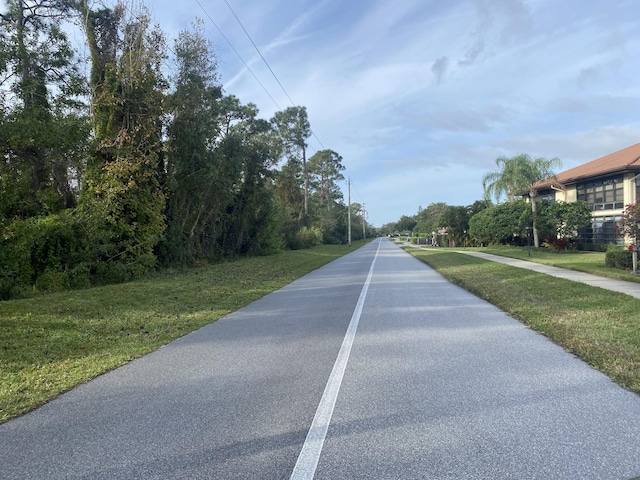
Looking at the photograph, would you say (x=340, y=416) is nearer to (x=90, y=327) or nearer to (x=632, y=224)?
(x=90, y=327)

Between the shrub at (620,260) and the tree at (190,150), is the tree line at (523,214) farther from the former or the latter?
the tree at (190,150)

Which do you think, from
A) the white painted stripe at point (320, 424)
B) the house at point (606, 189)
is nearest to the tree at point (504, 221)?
the house at point (606, 189)

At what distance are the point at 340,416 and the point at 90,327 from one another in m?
6.48

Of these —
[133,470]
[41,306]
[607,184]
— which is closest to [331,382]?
[133,470]

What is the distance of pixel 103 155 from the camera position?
16312mm

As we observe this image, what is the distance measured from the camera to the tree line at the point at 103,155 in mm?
13461

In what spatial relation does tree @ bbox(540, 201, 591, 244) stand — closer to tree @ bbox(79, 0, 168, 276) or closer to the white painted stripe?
tree @ bbox(79, 0, 168, 276)

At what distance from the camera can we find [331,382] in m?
5.16

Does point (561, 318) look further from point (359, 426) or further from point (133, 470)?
point (133, 470)

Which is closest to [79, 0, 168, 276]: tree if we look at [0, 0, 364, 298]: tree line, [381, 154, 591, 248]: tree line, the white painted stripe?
[0, 0, 364, 298]: tree line

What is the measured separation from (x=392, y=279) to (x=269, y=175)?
16.6 m

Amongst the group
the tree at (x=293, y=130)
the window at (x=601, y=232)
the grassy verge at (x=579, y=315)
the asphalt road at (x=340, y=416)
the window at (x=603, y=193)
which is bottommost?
the grassy verge at (x=579, y=315)

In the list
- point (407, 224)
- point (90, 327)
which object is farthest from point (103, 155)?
point (407, 224)

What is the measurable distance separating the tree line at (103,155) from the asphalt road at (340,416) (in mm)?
9042
